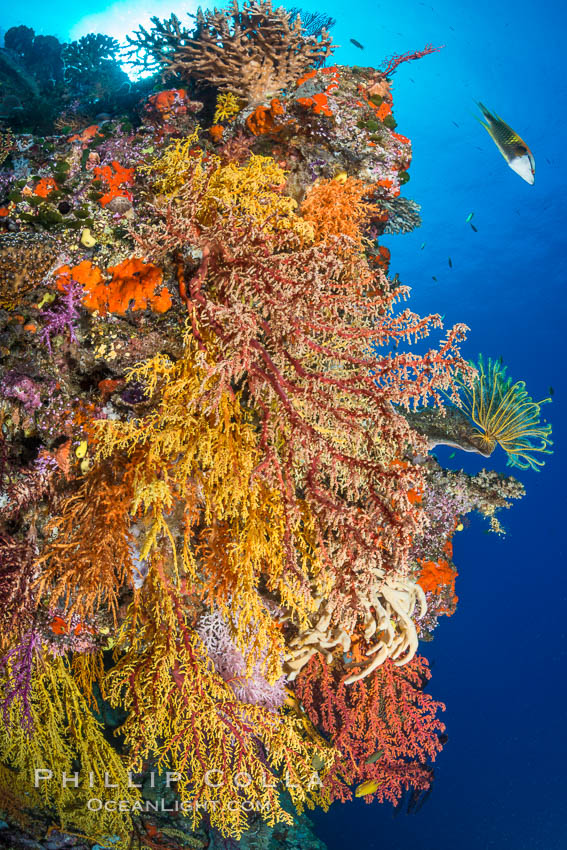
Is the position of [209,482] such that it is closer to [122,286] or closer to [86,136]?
[122,286]

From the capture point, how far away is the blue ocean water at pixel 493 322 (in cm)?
2595

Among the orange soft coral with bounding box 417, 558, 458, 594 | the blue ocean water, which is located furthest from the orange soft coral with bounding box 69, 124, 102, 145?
the blue ocean water

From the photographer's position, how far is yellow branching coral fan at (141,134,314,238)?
296 cm

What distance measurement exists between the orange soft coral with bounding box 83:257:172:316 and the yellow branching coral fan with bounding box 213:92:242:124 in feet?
5.97

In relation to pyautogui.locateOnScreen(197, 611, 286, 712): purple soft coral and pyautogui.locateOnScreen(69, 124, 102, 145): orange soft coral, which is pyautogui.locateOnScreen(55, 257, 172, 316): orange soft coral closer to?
pyautogui.locateOnScreen(69, 124, 102, 145): orange soft coral

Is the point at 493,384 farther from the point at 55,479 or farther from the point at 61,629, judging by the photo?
the point at 61,629

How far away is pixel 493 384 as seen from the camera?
5090 millimetres

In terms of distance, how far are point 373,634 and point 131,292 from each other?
12.0 ft

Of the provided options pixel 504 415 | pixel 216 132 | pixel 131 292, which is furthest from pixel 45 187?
pixel 504 415

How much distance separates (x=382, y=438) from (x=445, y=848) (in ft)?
96.6

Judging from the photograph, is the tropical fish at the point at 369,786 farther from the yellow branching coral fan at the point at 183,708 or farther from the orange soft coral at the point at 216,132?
the orange soft coral at the point at 216,132

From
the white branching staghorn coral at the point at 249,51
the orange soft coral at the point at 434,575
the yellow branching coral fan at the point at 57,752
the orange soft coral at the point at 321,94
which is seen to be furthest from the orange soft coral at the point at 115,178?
the orange soft coral at the point at 434,575

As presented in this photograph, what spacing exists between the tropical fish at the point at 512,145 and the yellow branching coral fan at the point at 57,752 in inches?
231

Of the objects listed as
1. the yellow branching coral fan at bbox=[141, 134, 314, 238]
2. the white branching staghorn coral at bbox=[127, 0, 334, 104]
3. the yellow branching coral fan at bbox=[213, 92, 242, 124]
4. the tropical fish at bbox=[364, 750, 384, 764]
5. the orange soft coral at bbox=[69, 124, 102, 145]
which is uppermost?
the white branching staghorn coral at bbox=[127, 0, 334, 104]
